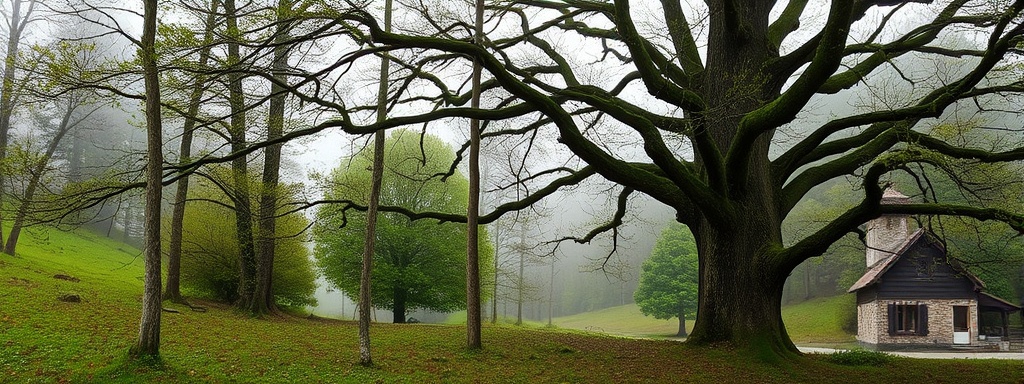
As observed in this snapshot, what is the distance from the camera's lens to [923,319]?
2300 centimetres

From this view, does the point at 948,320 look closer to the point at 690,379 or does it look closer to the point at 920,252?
the point at 920,252

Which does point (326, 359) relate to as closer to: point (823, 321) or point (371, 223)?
point (371, 223)

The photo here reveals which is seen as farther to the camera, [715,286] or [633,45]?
[715,286]

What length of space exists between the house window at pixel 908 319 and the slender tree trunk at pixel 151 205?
1012 inches

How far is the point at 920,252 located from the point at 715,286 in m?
17.2

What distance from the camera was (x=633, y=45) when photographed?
30.6ft

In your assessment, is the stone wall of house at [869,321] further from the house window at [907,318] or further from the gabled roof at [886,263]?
the gabled roof at [886,263]

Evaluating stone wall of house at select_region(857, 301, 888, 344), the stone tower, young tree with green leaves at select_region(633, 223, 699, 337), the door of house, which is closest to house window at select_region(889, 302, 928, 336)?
stone wall of house at select_region(857, 301, 888, 344)

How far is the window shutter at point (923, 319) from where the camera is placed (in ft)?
74.8

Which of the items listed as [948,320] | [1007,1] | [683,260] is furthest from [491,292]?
[1007,1]

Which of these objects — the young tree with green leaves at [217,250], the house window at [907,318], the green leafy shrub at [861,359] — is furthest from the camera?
the house window at [907,318]

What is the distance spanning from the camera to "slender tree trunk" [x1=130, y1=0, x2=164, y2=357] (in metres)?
7.44

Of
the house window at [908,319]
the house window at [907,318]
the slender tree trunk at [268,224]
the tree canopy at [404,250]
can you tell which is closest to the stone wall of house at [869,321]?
the house window at [908,319]

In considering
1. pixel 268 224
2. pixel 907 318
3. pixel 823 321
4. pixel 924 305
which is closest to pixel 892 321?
pixel 907 318
